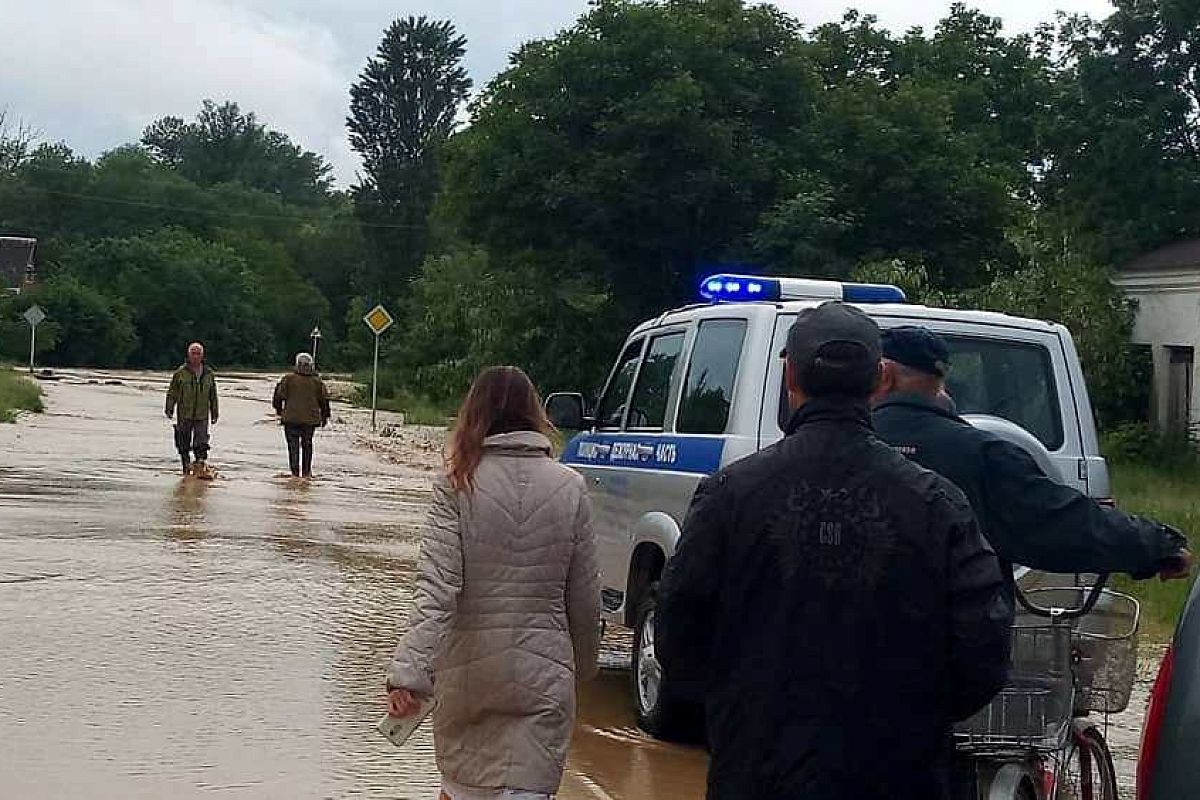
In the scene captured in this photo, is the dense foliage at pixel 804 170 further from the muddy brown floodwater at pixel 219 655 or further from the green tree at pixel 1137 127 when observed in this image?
the muddy brown floodwater at pixel 219 655

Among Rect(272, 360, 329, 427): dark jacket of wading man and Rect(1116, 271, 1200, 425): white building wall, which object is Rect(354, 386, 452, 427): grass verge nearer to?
Rect(1116, 271, 1200, 425): white building wall

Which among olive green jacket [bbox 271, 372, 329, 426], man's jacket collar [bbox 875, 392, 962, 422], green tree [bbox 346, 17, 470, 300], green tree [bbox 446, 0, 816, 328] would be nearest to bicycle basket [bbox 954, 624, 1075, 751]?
man's jacket collar [bbox 875, 392, 962, 422]

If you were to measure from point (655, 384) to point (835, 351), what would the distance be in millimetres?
5435

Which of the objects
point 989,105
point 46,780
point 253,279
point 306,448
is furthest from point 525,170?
→ point 253,279

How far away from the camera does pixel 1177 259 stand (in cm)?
3478

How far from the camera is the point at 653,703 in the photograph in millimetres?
8438

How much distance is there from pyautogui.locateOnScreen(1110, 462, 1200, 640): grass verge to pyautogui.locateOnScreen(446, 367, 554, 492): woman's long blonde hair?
1.94m

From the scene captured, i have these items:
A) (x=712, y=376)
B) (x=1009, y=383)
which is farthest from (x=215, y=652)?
(x=1009, y=383)

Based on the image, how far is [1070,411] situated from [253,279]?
103 m

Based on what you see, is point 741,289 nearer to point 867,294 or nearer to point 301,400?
point 867,294

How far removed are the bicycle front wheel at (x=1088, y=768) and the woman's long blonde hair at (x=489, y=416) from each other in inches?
78.9

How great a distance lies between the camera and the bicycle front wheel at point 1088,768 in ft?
18.8

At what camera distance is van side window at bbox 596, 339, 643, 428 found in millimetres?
9430

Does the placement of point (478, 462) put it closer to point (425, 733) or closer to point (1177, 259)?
point (425, 733)
